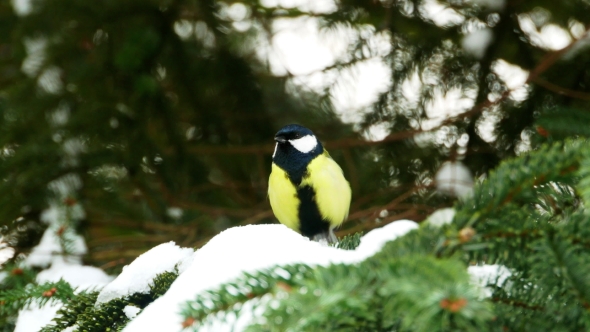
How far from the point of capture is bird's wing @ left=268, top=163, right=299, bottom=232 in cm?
234

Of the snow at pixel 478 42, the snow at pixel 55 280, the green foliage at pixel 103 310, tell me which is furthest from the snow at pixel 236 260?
the snow at pixel 478 42

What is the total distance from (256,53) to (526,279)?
2690 millimetres

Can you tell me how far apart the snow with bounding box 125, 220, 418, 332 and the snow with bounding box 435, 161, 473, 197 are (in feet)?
5.23

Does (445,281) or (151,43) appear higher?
(445,281)

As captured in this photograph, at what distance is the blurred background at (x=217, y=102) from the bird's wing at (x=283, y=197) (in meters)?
0.31

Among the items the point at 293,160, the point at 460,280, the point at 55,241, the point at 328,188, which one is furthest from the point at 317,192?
the point at 460,280

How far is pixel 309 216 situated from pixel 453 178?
0.73m

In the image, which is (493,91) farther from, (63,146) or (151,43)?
(63,146)

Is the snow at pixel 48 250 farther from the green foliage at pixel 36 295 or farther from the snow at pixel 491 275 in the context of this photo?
the snow at pixel 491 275

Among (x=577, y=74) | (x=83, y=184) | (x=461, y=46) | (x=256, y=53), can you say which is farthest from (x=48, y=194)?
(x=577, y=74)

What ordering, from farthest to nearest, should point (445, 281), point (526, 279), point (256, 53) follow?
point (256, 53)
point (526, 279)
point (445, 281)

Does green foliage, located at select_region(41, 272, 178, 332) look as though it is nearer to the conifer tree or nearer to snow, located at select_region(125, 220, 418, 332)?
snow, located at select_region(125, 220, 418, 332)

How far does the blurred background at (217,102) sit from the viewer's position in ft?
7.68

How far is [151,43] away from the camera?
8.01 ft
